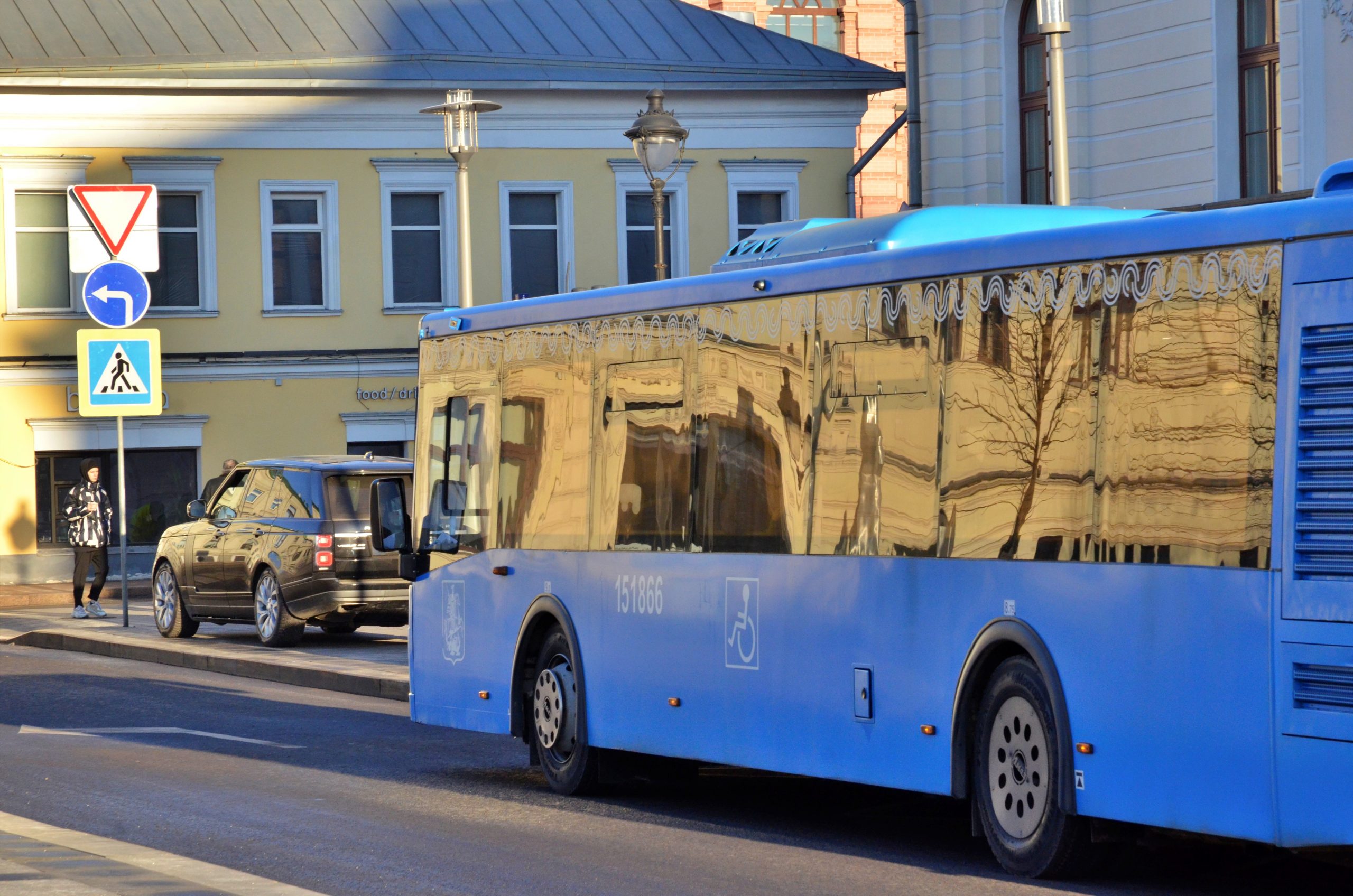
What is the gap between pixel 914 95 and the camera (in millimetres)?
26219

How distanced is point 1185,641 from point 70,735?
29.9 ft

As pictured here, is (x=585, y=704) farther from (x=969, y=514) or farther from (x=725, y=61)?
(x=725, y=61)

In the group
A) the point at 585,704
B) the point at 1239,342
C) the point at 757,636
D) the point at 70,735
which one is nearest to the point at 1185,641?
the point at 1239,342

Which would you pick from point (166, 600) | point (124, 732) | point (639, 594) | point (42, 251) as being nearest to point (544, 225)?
point (42, 251)

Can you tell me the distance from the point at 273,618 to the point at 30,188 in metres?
15.4

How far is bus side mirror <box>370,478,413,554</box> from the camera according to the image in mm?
13594

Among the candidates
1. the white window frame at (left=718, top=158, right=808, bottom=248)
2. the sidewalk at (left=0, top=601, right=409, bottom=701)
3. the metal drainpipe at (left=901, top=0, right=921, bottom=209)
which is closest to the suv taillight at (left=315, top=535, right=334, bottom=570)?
the sidewalk at (left=0, top=601, right=409, bottom=701)

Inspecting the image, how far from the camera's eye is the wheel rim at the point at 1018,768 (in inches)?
344

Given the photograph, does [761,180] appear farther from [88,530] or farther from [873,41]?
[873,41]

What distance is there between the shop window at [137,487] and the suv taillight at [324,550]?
14.3 metres

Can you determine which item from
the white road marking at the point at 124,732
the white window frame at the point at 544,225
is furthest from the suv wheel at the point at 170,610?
the white window frame at the point at 544,225

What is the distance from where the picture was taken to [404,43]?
3809 centimetres

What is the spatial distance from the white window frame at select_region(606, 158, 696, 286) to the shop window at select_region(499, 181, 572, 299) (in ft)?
2.85

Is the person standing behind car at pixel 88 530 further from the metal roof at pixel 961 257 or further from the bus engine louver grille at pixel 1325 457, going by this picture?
the bus engine louver grille at pixel 1325 457
